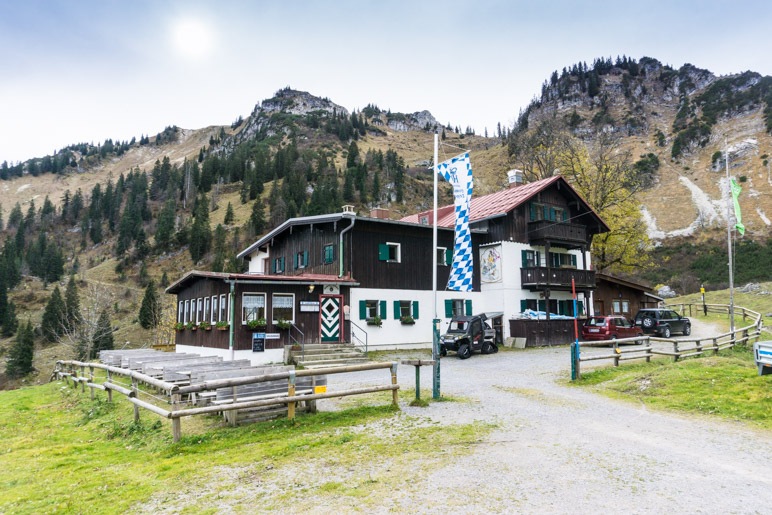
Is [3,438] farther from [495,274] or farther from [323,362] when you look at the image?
[495,274]

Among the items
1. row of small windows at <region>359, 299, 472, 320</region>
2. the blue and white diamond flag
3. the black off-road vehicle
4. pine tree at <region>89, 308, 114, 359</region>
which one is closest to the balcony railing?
row of small windows at <region>359, 299, 472, 320</region>

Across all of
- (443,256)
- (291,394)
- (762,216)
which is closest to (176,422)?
(291,394)

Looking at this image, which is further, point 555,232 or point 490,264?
point 555,232

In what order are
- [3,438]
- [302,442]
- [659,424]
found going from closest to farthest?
1. [302,442]
2. [659,424]
3. [3,438]

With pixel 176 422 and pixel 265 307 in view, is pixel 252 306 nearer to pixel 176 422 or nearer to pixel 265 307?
pixel 265 307

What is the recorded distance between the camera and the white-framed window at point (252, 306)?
2077 centimetres

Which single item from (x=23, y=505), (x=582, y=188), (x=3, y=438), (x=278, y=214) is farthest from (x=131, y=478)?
(x=278, y=214)

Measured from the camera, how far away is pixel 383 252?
25547 mm

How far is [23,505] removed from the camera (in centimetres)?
632

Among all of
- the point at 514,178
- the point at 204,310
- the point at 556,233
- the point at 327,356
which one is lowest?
the point at 327,356

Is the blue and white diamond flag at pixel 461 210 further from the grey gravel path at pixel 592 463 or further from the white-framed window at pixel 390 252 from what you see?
the white-framed window at pixel 390 252

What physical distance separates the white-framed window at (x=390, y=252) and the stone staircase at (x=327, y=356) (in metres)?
5.31

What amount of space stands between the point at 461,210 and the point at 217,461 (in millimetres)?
8746

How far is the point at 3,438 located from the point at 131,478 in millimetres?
7045
